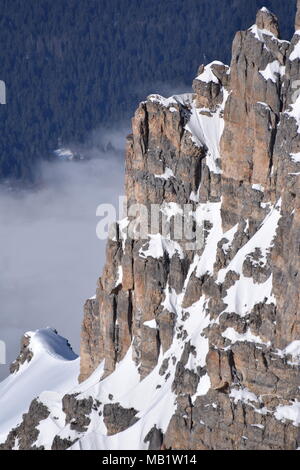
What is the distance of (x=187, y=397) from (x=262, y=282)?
1557 centimetres

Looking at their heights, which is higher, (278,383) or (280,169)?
(280,169)

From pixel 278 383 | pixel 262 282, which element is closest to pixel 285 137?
pixel 262 282

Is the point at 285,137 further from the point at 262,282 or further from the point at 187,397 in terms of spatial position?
the point at 187,397

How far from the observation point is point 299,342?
611 feet

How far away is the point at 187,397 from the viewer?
194 m
